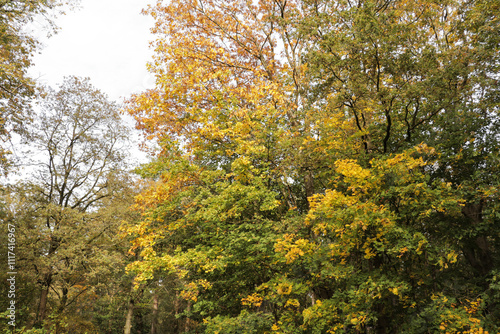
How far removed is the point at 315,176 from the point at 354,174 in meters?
3.21

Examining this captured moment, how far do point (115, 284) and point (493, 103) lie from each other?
15.1m

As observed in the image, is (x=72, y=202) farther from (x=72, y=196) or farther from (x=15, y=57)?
(x=15, y=57)

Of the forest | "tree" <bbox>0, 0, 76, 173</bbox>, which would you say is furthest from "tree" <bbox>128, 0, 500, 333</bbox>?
"tree" <bbox>0, 0, 76, 173</bbox>

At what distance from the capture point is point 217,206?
7801mm

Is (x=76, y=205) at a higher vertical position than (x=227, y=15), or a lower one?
lower

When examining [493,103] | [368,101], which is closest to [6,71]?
[368,101]

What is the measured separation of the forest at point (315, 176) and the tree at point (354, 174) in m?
0.05

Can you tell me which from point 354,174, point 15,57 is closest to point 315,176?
point 354,174

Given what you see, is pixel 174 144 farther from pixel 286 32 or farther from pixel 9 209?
pixel 9 209

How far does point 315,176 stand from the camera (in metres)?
9.22

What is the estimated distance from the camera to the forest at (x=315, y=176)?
5.95 m

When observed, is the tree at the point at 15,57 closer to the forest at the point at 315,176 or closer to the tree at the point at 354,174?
the forest at the point at 315,176

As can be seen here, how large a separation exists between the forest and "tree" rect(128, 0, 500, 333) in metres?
0.05

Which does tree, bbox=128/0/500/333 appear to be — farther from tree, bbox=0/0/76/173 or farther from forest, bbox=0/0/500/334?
tree, bbox=0/0/76/173
